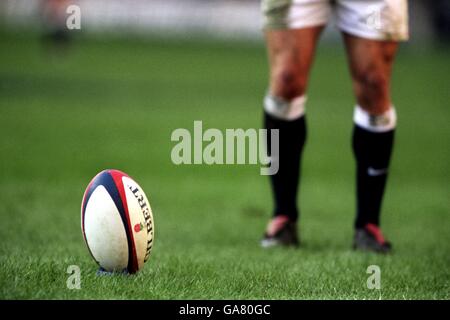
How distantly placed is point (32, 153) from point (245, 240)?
163 inches

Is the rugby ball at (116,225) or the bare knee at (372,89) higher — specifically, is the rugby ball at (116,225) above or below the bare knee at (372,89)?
below

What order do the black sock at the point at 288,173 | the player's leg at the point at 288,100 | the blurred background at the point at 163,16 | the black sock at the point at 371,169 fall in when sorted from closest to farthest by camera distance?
the player's leg at the point at 288,100 → the black sock at the point at 371,169 → the black sock at the point at 288,173 → the blurred background at the point at 163,16

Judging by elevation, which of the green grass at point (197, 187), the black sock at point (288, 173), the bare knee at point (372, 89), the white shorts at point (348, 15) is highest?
the white shorts at point (348, 15)

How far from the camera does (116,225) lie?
388 centimetres

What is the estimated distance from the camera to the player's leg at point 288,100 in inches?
201

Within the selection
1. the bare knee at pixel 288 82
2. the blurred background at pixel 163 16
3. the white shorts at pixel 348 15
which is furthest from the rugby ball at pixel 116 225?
the blurred background at pixel 163 16

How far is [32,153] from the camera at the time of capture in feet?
29.9

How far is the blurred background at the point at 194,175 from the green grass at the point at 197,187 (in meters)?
0.02

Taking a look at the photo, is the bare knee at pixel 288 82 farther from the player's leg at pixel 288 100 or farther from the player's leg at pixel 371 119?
the player's leg at pixel 371 119

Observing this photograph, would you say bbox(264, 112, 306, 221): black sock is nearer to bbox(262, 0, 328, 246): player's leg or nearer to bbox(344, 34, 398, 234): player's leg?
bbox(262, 0, 328, 246): player's leg

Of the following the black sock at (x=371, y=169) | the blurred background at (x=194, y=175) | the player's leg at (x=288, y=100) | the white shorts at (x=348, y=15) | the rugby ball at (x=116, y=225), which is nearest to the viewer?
the rugby ball at (x=116, y=225)

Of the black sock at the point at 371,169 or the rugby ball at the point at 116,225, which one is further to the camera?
the black sock at the point at 371,169

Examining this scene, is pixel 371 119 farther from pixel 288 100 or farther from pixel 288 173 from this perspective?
pixel 288 173

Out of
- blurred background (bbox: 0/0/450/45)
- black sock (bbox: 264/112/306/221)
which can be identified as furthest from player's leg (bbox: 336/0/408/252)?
blurred background (bbox: 0/0/450/45)
